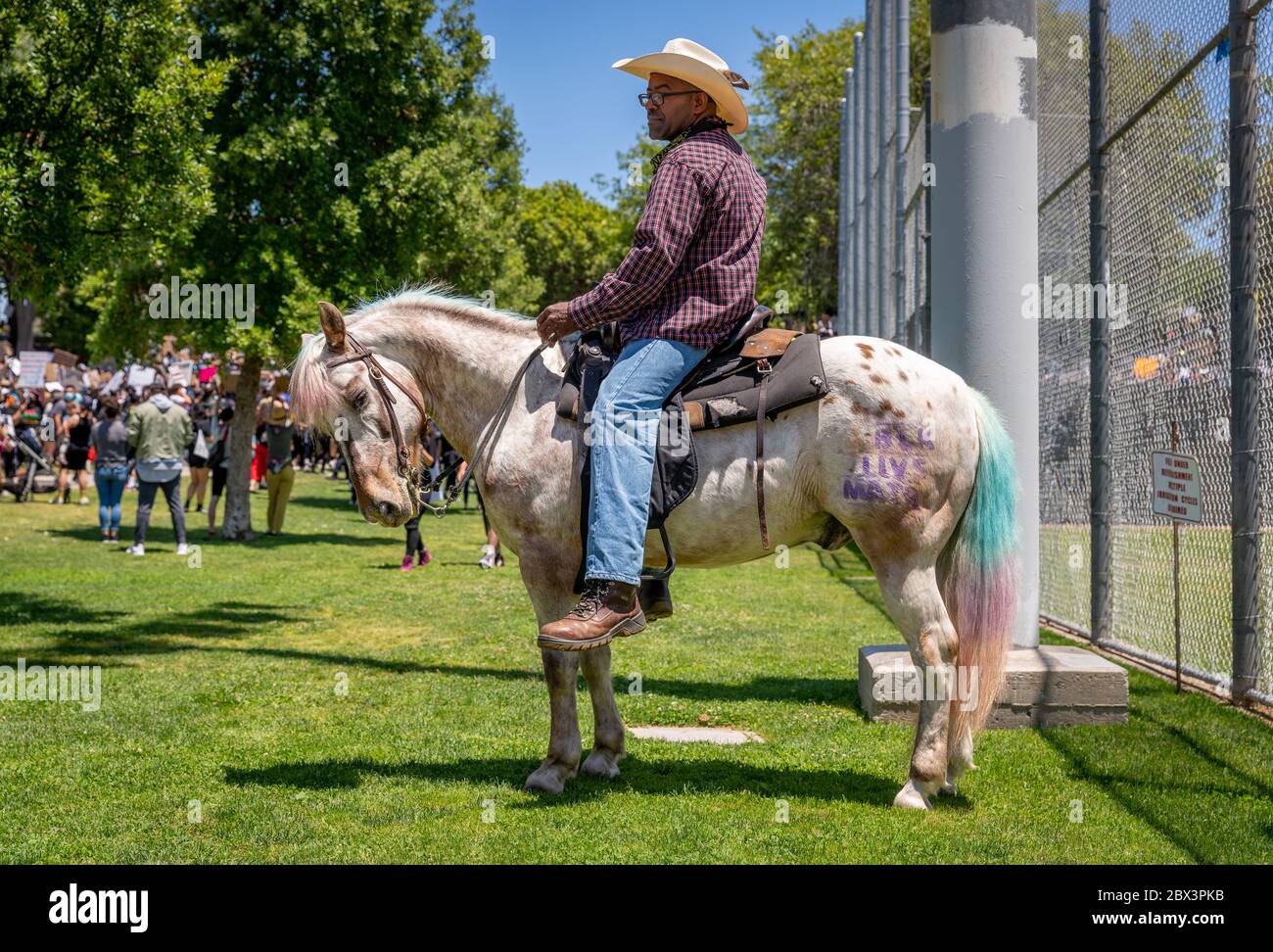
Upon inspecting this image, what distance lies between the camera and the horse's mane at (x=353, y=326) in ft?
19.9

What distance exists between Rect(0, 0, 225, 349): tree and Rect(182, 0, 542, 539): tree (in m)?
7.33

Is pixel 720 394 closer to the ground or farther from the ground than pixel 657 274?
closer to the ground

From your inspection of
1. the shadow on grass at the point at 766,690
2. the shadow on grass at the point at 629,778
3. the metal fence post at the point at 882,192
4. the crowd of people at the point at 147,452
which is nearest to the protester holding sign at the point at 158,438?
the crowd of people at the point at 147,452

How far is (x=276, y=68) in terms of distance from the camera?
66.2 feet

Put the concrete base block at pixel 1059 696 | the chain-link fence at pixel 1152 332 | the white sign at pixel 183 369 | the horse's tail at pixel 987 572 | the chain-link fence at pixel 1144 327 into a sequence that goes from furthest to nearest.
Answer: the white sign at pixel 183 369
the chain-link fence at pixel 1144 327
the chain-link fence at pixel 1152 332
the concrete base block at pixel 1059 696
the horse's tail at pixel 987 572

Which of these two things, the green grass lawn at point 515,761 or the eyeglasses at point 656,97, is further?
the eyeglasses at point 656,97

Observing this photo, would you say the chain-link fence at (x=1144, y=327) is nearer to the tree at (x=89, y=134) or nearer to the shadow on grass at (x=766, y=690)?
the shadow on grass at (x=766, y=690)

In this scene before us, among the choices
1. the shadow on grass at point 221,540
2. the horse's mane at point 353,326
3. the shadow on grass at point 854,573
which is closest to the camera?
the horse's mane at point 353,326

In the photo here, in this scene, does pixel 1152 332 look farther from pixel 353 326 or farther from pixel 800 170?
pixel 800 170

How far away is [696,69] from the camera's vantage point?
5695mm

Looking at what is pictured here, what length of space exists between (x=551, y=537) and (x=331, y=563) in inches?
522

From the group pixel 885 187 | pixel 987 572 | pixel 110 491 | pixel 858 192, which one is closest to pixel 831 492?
pixel 987 572
